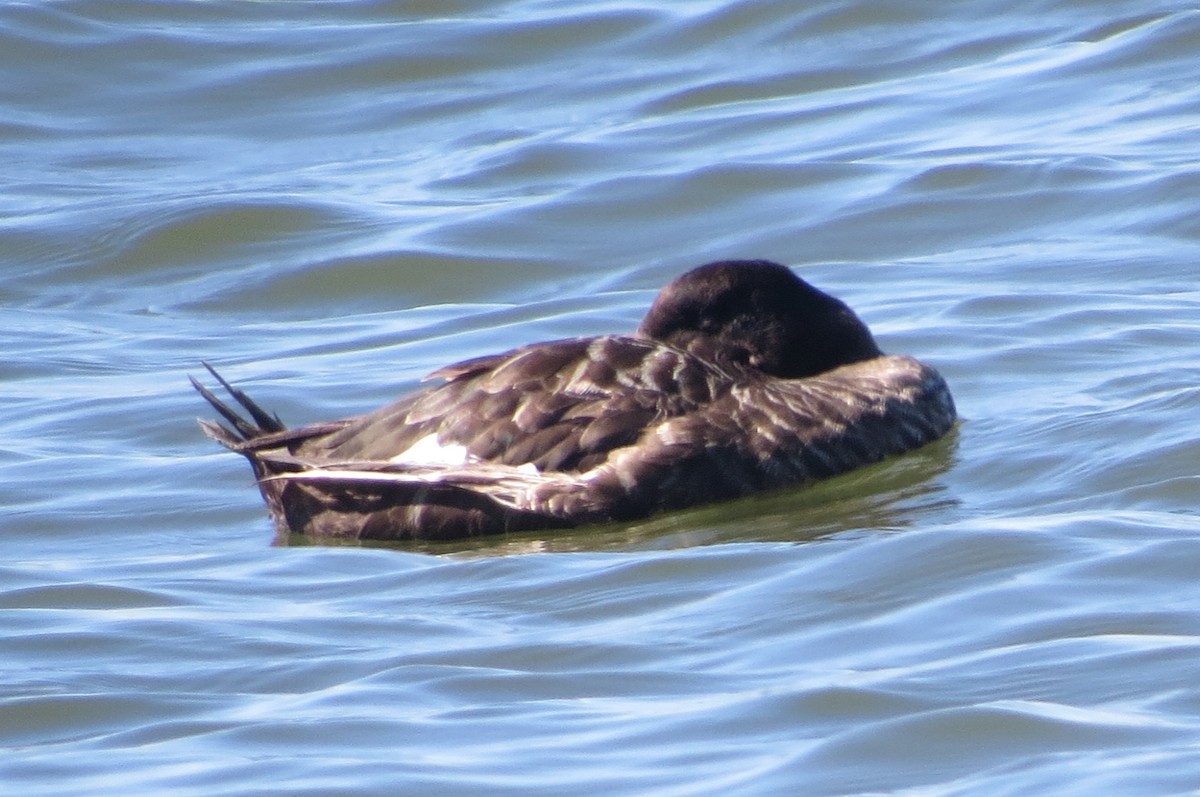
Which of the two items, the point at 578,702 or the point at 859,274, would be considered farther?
the point at 859,274

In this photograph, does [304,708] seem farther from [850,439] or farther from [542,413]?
[850,439]

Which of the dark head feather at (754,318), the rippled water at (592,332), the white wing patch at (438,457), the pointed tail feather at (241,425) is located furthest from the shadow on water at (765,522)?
the dark head feather at (754,318)

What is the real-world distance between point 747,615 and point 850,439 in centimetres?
190

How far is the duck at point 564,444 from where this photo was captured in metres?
7.87

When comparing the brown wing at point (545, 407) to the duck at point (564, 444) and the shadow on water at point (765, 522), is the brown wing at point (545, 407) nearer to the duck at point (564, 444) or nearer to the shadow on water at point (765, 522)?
the duck at point (564, 444)

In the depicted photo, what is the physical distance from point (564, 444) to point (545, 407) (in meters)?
0.13

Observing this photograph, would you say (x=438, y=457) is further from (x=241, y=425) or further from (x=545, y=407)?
(x=241, y=425)

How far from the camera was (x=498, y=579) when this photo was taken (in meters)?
7.14

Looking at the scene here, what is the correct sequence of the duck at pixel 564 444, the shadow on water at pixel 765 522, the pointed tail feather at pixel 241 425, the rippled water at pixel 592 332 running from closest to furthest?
1. the rippled water at pixel 592 332
2. the shadow on water at pixel 765 522
3. the duck at pixel 564 444
4. the pointed tail feather at pixel 241 425

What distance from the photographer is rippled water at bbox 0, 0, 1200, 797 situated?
5582 millimetres

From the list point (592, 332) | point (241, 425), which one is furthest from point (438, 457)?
point (592, 332)

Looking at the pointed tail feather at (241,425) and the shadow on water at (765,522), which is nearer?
the shadow on water at (765,522)

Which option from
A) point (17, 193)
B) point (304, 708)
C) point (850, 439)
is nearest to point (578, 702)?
point (304, 708)

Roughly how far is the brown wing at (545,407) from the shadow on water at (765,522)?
26 cm
